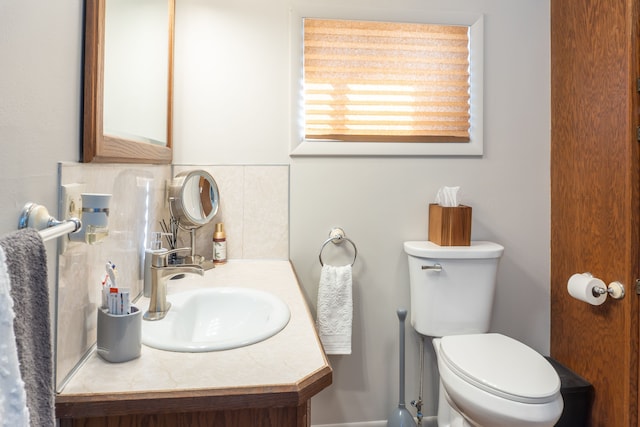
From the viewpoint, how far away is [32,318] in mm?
465

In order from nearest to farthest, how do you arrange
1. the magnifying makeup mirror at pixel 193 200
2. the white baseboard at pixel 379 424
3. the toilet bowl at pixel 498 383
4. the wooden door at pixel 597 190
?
the toilet bowl at pixel 498 383 → the wooden door at pixel 597 190 → the magnifying makeup mirror at pixel 193 200 → the white baseboard at pixel 379 424

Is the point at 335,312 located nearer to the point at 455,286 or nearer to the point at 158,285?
the point at 455,286

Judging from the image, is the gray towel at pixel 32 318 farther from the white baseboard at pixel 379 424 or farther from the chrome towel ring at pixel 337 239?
the white baseboard at pixel 379 424

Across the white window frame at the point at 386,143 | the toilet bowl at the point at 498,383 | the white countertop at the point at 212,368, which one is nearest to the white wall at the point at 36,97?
the white countertop at the point at 212,368

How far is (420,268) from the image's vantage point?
173 cm

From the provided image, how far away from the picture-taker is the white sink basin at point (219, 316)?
1.00m

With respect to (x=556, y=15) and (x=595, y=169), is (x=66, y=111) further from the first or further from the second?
(x=556, y=15)

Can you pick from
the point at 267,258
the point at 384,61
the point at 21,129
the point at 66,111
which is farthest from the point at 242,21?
the point at 21,129

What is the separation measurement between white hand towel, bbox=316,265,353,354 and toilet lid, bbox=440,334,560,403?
1.23ft

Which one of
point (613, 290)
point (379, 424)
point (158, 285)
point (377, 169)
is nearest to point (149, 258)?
point (158, 285)

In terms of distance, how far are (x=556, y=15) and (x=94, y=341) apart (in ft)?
7.07

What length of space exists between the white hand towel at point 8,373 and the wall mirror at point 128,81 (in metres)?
0.47

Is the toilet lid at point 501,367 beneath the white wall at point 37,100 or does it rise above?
Result: beneath

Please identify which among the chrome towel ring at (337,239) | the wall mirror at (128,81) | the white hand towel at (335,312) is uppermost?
the wall mirror at (128,81)
